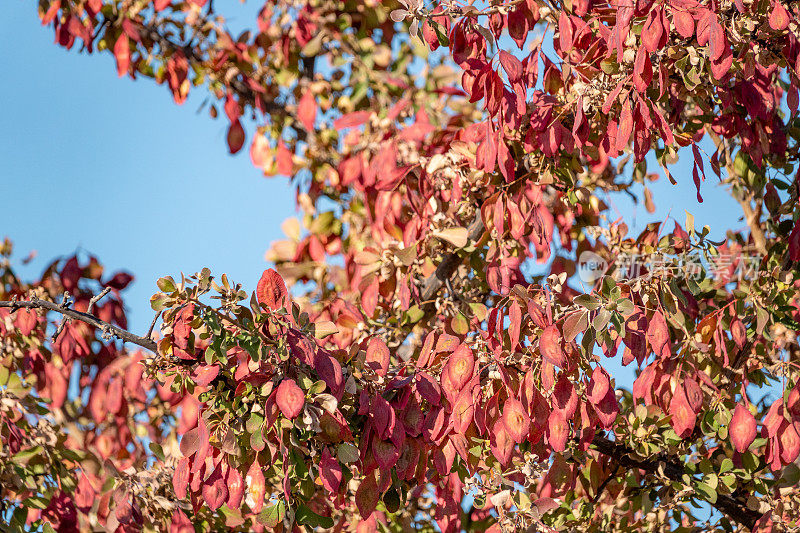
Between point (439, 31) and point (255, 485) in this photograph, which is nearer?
point (255, 485)

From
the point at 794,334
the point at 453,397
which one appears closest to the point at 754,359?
the point at 794,334

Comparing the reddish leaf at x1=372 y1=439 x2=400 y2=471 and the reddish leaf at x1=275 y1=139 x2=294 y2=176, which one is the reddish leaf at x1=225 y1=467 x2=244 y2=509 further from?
the reddish leaf at x1=275 y1=139 x2=294 y2=176

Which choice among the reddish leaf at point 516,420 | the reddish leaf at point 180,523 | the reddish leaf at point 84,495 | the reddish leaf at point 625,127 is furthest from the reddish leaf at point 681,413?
the reddish leaf at point 84,495

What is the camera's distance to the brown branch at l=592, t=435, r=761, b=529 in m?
1.73

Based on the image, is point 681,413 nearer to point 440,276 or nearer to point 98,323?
point 440,276

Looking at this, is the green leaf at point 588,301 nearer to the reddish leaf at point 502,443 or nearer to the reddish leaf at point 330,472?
the reddish leaf at point 502,443

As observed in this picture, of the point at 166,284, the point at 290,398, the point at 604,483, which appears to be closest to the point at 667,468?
the point at 604,483

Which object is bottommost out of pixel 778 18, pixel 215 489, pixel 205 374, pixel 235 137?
pixel 215 489

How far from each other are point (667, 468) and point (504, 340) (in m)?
0.52

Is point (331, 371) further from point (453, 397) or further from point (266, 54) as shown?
point (266, 54)

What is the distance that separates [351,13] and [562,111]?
6.56ft

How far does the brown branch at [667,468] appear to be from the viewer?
1.73 metres

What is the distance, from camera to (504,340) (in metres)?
1.47

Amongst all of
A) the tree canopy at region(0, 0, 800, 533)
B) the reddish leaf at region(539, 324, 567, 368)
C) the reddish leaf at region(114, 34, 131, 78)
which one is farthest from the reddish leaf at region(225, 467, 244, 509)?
the reddish leaf at region(114, 34, 131, 78)
